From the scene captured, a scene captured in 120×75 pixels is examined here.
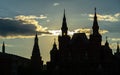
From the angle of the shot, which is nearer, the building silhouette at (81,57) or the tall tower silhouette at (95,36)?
the building silhouette at (81,57)

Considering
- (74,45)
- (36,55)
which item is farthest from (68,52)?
(36,55)

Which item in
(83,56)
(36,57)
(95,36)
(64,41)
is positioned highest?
(95,36)

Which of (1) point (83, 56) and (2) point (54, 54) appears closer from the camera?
(1) point (83, 56)

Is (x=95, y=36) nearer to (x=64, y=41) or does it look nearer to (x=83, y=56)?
(x=83, y=56)

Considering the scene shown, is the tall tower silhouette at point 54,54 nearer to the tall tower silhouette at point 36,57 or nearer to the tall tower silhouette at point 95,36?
the tall tower silhouette at point 36,57

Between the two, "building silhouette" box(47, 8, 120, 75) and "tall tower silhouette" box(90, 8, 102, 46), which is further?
"tall tower silhouette" box(90, 8, 102, 46)

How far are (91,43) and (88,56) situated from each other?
4.17m

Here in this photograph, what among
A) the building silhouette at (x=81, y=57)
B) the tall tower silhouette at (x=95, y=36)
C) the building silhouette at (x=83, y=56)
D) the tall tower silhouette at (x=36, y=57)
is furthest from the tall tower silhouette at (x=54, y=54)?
the tall tower silhouette at (x=95, y=36)

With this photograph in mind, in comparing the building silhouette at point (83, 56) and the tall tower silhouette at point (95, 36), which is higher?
the tall tower silhouette at point (95, 36)

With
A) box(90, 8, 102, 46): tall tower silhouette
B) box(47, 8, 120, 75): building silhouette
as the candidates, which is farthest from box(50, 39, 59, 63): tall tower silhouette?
box(90, 8, 102, 46): tall tower silhouette

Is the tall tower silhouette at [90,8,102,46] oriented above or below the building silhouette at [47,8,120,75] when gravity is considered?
above

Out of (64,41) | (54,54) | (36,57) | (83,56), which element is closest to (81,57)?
(83,56)

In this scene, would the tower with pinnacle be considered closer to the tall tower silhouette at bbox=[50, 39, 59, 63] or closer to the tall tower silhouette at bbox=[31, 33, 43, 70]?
the tall tower silhouette at bbox=[50, 39, 59, 63]

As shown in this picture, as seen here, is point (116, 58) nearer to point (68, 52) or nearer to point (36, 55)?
point (68, 52)
